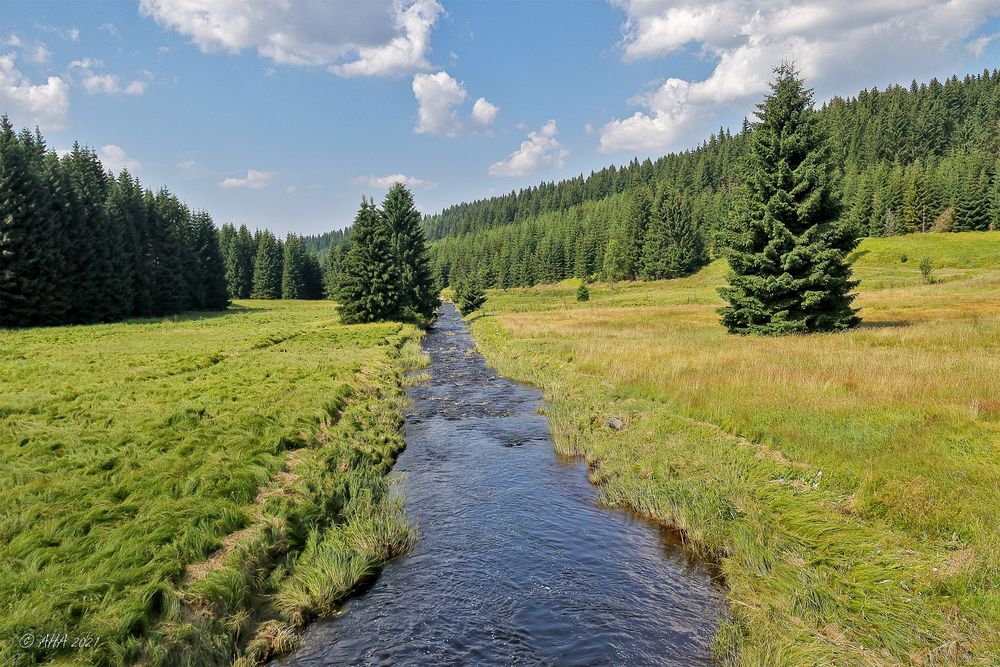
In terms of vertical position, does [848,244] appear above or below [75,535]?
above

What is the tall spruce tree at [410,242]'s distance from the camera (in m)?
56.0

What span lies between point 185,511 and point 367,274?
4179cm

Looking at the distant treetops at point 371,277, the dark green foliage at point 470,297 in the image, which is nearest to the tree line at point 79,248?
the distant treetops at point 371,277

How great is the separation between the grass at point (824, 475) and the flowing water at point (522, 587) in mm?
711

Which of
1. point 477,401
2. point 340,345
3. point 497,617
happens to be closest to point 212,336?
point 340,345

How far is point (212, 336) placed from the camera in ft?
122

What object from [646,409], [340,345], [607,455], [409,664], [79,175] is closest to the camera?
[409,664]

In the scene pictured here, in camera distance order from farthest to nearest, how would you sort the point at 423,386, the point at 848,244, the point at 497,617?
the point at 848,244 → the point at 423,386 → the point at 497,617

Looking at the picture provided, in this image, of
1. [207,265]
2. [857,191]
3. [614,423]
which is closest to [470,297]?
[207,265]

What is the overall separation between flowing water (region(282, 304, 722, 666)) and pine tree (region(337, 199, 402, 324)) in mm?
37149

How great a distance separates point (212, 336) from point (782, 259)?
125 feet

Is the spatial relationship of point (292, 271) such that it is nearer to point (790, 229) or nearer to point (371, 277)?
point (371, 277)

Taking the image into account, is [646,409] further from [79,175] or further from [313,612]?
[79,175]

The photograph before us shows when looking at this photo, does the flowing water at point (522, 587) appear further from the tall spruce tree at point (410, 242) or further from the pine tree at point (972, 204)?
the pine tree at point (972, 204)
